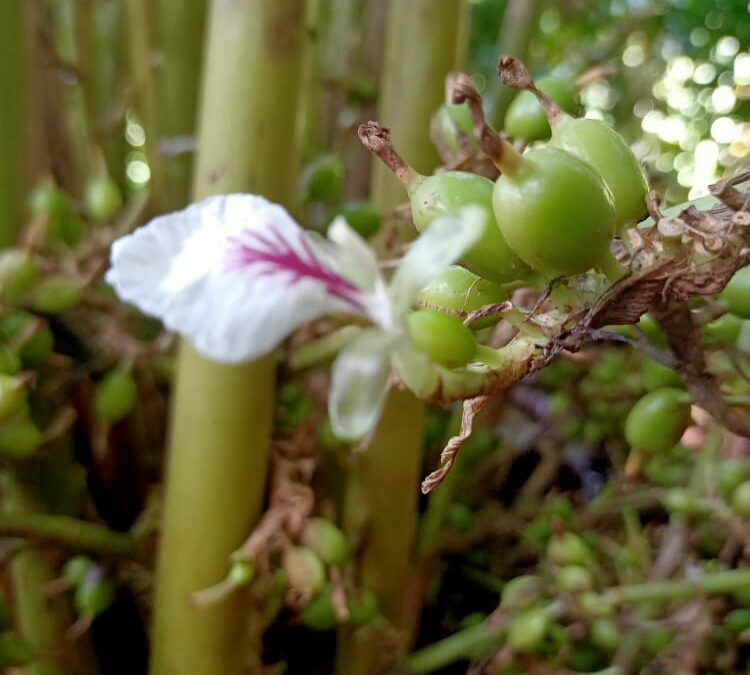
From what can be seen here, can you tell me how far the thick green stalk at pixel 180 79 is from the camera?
25.7 inches

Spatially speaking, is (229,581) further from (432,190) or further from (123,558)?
(432,190)

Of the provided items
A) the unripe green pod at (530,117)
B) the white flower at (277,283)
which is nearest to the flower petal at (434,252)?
the white flower at (277,283)

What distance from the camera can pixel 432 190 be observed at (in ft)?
0.63

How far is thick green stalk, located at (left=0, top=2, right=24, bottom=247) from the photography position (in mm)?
508

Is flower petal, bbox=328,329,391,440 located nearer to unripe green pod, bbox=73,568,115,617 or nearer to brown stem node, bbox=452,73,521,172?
brown stem node, bbox=452,73,521,172

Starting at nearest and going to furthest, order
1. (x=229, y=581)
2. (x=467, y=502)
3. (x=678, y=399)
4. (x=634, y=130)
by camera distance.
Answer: (x=678, y=399) < (x=229, y=581) < (x=467, y=502) < (x=634, y=130)

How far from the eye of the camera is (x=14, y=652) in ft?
1.32

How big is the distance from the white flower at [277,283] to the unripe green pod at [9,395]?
0.19 m

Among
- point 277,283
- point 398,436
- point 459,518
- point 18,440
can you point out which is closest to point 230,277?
point 277,283

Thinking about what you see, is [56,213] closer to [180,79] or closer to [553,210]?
[180,79]

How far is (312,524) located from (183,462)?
0.26 ft

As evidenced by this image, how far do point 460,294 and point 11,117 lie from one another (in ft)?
1.39

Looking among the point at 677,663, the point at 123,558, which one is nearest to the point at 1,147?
the point at 123,558

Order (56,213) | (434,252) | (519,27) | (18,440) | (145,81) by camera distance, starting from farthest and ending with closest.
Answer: (519,27) → (145,81) → (56,213) → (18,440) → (434,252)
